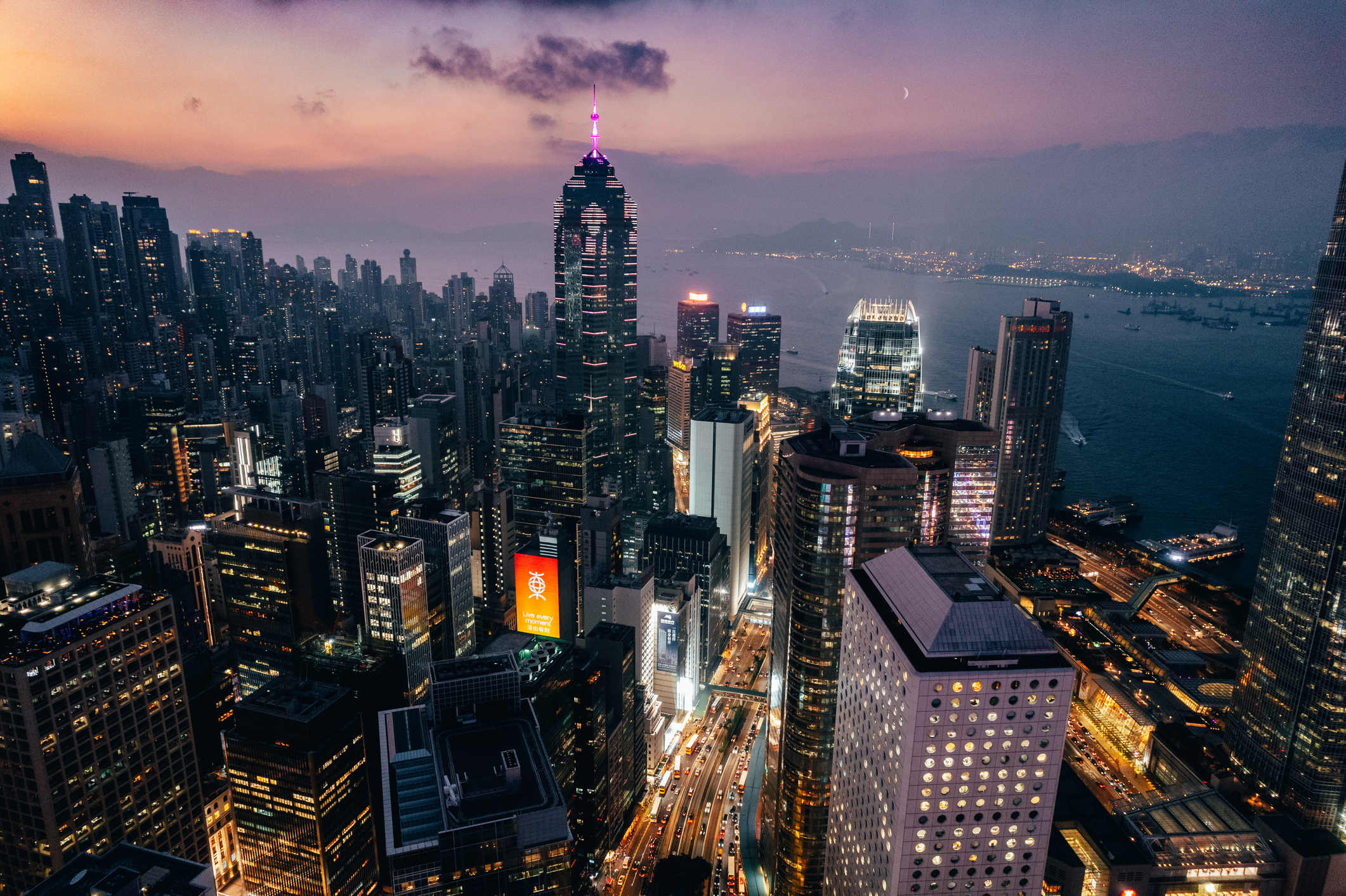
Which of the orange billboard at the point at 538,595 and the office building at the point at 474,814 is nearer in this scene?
the office building at the point at 474,814

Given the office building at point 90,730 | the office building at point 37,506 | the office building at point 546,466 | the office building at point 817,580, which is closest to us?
the office building at point 90,730

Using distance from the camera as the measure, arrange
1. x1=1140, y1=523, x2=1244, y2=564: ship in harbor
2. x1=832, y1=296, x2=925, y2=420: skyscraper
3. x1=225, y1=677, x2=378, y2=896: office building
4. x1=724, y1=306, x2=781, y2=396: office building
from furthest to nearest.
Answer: x1=724, y1=306, x2=781, y2=396: office building, x1=1140, y1=523, x2=1244, y2=564: ship in harbor, x1=832, y1=296, x2=925, y2=420: skyscraper, x1=225, y1=677, x2=378, y2=896: office building

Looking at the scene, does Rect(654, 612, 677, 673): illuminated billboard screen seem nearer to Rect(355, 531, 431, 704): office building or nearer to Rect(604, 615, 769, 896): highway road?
Rect(604, 615, 769, 896): highway road

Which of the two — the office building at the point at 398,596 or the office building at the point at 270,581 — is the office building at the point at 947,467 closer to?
the office building at the point at 398,596

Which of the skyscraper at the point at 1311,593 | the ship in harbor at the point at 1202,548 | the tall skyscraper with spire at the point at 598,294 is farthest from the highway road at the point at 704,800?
the tall skyscraper with spire at the point at 598,294

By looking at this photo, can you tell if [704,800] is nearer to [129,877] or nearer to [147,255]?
[129,877]

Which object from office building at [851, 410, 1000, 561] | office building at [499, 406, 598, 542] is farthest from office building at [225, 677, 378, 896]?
office building at [499, 406, 598, 542]
